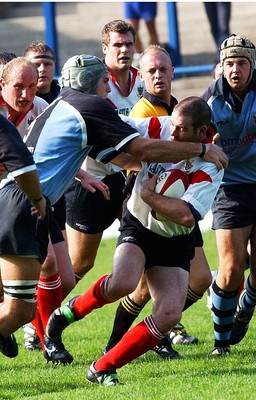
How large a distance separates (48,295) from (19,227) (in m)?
1.39

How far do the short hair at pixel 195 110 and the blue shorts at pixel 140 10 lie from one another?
1184 centimetres

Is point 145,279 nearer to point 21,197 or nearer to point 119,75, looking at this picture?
point 21,197

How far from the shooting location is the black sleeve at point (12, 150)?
576 centimetres

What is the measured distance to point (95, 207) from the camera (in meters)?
8.23

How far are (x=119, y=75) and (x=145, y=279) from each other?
2.19 m

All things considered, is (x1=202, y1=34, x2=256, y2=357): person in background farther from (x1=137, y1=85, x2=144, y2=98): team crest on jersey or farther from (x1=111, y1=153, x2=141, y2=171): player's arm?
(x1=111, y1=153, x2=141, y2=171): player's arm

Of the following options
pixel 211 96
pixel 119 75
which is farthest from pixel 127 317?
pixel 119 75

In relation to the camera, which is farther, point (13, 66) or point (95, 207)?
point (95, 207)

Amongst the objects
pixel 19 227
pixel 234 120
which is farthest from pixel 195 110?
pixel 19 227

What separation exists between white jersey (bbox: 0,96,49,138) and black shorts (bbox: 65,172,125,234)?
87 cm

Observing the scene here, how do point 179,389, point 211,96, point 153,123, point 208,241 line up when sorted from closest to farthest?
point 179,389 → point 153,123 → point 211,96 → point 208,241

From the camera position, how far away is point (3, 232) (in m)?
6.10

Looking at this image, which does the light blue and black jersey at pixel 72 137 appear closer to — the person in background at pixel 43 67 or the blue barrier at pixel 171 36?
the person in background at pixel 43 67

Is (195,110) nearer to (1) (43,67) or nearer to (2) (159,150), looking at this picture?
(2) (159,150)
